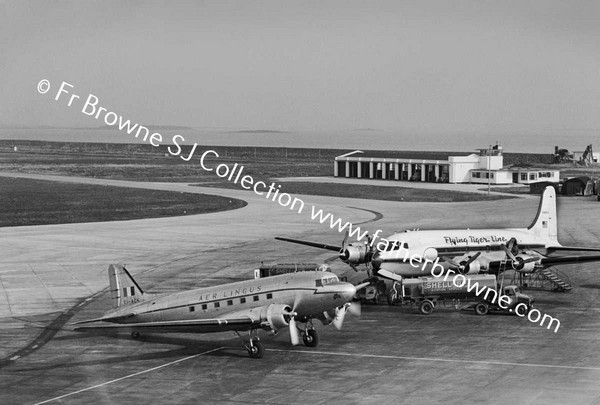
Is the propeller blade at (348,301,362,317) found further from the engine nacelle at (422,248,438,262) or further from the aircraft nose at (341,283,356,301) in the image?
the engine nacelle at (422,248,438,262)

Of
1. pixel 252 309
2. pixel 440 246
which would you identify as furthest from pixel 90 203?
pixel 252 309

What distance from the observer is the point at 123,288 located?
48.4 meters

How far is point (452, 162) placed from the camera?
166375 mm

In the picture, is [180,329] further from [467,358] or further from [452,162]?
[452,162]

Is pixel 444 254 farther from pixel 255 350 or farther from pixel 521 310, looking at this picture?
pixel 255 350

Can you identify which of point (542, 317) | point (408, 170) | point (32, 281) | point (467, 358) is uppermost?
point (408, 170)

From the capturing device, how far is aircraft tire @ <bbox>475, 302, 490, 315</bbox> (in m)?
55.4

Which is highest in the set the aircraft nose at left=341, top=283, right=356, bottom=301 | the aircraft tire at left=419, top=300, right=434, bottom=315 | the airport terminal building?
the airport terminal building

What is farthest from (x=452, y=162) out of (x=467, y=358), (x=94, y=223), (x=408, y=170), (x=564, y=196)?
(x=467, y=358)

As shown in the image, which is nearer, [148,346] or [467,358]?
[467,358]

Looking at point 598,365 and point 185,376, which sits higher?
point 598,365

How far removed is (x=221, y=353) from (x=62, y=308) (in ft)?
55.5

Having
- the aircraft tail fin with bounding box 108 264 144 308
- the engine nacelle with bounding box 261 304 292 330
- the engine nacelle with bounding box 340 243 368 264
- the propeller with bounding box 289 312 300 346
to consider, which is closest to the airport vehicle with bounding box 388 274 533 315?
the engine nacelle with bounding box 340 243 368 264

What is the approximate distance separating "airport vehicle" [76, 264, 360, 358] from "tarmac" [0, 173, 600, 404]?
60.7 inches
